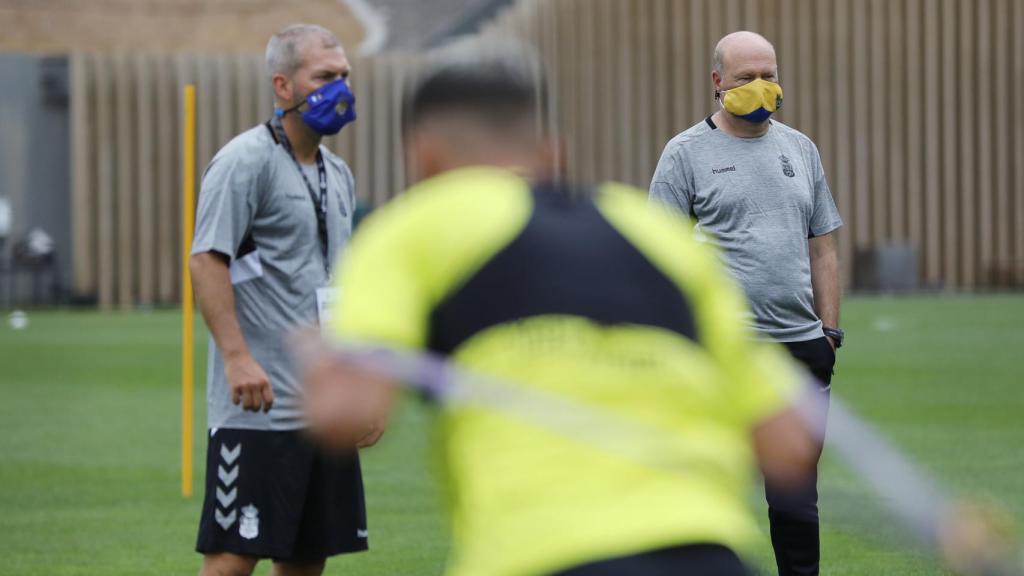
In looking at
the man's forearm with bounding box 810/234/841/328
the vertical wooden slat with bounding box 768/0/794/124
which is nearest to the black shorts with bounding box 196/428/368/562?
the man's forearm with bounding box 810/234/841/328

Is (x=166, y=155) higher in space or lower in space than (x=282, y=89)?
lower

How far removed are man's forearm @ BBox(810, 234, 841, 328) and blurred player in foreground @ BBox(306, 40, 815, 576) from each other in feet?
12.7

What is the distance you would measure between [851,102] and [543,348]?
1260 inches

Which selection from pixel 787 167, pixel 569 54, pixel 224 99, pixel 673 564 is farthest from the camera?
pixel 569 54

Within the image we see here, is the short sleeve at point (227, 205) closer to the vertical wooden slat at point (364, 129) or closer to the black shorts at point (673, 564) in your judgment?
the black shorts at point (673, 564)

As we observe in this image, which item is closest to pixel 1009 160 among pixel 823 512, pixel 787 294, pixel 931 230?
pixel 931 230

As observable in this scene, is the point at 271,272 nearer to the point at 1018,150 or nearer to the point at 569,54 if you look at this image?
the point at 569,54

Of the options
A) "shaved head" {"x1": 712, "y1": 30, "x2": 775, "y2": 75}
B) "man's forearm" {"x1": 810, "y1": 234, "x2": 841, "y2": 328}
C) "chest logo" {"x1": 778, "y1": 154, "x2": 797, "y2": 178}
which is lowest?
"man's forearm" {"x1": 810, "y1": 234, "x2": 841, "y2": 328}

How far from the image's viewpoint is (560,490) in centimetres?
255

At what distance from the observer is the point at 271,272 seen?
220 inches

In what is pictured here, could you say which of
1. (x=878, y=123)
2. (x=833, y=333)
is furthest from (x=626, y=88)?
(x=833, y=333)

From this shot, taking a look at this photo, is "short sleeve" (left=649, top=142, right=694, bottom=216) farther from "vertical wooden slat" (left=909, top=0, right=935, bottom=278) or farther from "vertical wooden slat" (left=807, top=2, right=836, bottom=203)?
"vertical wooden slat" (left=909, top=0, right=935, bottom=278)

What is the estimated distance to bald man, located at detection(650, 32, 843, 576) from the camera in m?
6.25

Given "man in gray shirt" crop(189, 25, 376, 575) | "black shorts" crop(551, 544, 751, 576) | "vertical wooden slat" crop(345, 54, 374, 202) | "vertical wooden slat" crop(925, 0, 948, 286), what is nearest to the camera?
"black shorts" crop(551, 544, 751, 576)
